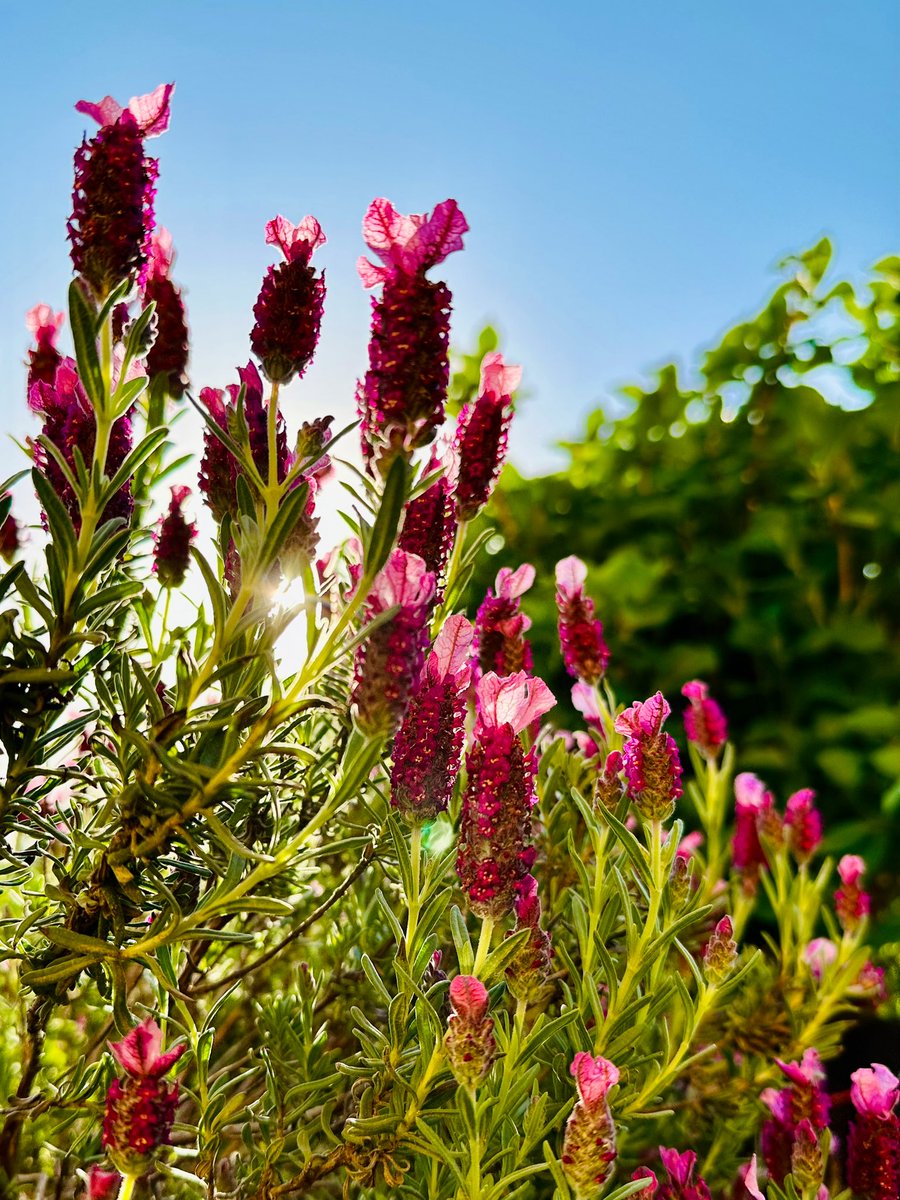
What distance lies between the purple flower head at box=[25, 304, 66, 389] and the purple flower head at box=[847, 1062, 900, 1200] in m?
1.09

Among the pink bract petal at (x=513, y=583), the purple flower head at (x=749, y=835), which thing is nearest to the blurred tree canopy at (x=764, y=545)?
the purple flower head at (x=749, y=835)

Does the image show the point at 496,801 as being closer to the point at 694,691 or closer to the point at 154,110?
the point at 154,110

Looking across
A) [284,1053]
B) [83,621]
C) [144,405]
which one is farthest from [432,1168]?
[144,405]

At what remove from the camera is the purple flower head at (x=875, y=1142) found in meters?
1.03

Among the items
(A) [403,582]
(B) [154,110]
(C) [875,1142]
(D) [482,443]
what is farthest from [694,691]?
(B) [154,110]

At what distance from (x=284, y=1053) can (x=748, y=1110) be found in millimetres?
714

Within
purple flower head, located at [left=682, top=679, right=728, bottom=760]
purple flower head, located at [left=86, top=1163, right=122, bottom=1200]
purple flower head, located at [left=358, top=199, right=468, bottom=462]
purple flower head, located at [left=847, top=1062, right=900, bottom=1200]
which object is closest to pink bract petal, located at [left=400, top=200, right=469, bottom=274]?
purple flower head, located at [left=358, top=199, right=468, bottom=462]

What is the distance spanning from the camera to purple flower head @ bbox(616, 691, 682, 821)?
0.95 metres

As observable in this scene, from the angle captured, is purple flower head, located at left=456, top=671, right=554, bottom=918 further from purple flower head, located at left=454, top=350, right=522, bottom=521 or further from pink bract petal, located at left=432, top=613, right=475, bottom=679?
purple flower head, located at left=454, top=350, right=522, bottom=521

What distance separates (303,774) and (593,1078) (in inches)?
16.9

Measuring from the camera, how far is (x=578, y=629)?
1.24 metres

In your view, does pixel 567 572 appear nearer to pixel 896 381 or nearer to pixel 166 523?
pixel 166 523

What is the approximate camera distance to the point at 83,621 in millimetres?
856

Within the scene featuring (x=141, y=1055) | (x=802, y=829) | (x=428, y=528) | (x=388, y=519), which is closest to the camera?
(x=388, y=519)
